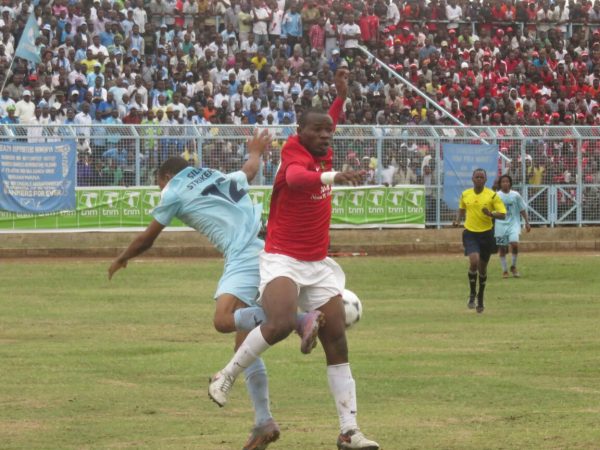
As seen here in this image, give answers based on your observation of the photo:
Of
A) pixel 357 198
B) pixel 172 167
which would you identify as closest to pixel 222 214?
pixel 172 167

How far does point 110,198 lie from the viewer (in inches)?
1252

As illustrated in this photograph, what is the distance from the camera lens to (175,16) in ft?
127

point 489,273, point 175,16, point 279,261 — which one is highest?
point 175,16

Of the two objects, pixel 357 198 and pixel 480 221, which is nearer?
pixel 480 221

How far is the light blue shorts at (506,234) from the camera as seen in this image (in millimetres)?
27953

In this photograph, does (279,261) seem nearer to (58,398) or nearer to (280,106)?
(58,398)

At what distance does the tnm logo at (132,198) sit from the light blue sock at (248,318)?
22615 mm

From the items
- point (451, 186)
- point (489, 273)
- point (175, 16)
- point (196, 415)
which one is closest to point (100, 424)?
point (196, 415)

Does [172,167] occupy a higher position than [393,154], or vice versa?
[172,167]

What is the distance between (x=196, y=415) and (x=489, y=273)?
18034 millimetres

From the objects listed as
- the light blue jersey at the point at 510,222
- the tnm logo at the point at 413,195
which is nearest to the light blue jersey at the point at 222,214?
the light blue jersey at the point at 510,222

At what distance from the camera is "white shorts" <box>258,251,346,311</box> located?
9.12m

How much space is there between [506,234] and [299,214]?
19.4 meters

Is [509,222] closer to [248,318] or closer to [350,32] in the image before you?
[350,32]
